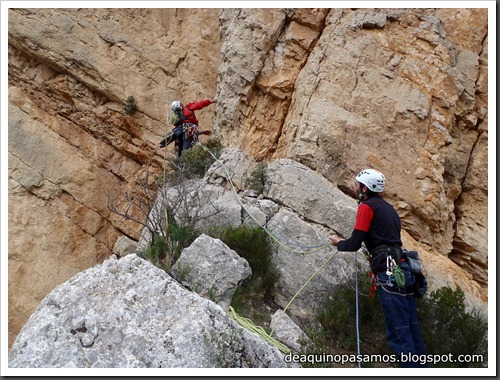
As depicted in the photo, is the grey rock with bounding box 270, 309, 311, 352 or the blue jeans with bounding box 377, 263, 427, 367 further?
the grey rock with bounding box 270, 309, 311, 352

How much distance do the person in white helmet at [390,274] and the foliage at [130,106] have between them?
24.8 feet

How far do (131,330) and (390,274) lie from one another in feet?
8.86

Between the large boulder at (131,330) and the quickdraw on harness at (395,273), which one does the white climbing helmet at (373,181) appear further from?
the large boulder at (131,330)

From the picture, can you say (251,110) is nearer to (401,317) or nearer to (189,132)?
(189,132)

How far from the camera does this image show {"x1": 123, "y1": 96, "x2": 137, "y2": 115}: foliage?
1158 cm

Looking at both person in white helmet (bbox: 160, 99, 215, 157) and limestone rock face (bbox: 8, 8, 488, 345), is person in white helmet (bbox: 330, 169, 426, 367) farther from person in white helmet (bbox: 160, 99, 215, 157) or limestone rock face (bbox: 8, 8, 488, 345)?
person in white helmet (bbox: 160, 99, 215, 157)

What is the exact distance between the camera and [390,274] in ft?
17.0

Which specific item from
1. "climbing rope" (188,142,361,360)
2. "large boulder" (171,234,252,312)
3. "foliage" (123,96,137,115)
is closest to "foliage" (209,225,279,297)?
"climbing rope" (188,142,361,360)

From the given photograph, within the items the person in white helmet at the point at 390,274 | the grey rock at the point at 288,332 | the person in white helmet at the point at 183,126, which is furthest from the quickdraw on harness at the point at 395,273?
the person in white helmet at the point at 183,126

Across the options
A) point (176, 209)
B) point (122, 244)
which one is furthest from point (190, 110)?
point (176, 209)

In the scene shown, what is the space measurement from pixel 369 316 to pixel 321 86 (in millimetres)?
4523

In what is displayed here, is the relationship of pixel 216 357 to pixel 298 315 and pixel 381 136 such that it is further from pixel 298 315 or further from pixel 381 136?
pixel 381 136

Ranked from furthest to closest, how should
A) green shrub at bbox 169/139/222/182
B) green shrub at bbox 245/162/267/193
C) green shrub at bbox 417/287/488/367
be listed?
green shrub at bbox 169/139/222/182, green shrub at bbox 245/162/267/193, green shrub at bbox 417/287/488/367

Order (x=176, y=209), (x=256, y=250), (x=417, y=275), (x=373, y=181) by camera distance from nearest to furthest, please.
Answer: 1. (x=417, y=275)
2. (x=373, y=181)
3. (x=256, y=250)
4. (x=176, y=209)
